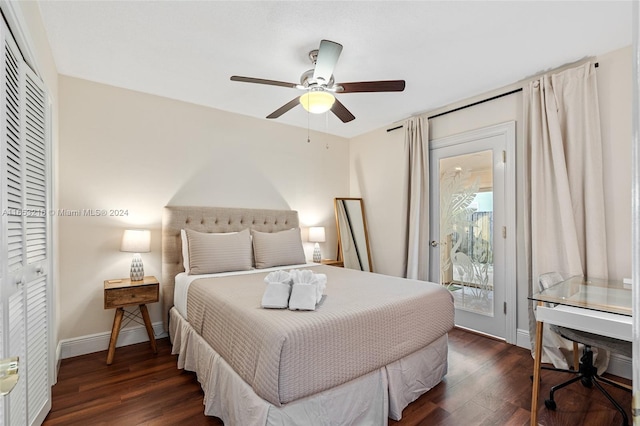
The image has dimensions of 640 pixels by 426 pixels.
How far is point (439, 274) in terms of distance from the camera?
365 cm

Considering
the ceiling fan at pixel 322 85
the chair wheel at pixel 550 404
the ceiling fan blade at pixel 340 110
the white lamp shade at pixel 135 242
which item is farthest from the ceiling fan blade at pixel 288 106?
the chair wheel at pixel 550 404

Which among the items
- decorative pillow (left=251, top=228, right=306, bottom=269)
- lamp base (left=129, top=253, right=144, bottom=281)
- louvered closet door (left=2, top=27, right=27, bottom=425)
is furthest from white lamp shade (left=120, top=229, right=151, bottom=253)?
louvered closet door (left=2, top=27, right=27, bottom=425)

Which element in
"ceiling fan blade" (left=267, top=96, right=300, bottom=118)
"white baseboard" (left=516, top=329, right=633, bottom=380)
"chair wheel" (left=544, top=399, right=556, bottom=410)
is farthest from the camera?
"ceiling fan blade" (left=267, top=96, right=300, bottom=118)

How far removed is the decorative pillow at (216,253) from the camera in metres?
2.88

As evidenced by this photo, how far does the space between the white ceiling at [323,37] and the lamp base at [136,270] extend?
5.62ft

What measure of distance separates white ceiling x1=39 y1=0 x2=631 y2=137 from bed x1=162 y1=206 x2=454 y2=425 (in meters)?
1.82

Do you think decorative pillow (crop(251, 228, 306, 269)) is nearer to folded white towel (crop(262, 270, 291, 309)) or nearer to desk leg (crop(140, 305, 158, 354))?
desk leg (crop(140, 305, 158, 354))

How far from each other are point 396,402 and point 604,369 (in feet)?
6.08

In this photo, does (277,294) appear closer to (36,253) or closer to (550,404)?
(36,253)

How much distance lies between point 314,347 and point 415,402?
41.0 inches

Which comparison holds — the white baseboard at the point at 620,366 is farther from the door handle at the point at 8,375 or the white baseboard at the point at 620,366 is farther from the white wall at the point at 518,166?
the door handle at the point at 8,375

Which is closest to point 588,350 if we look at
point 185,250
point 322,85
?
point 322,85

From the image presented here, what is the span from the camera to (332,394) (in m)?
1.59

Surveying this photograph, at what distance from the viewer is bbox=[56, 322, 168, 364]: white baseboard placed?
106 inches
